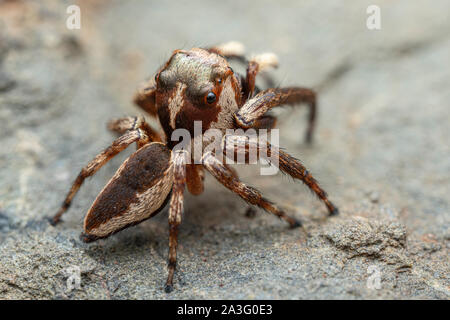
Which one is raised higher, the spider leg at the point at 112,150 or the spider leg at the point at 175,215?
the spider leg at the point at 112,150

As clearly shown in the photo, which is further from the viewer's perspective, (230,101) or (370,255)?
(230,101)

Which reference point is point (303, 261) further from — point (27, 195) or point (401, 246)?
point (27, 195)

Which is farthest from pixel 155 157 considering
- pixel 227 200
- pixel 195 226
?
pixel 227 200

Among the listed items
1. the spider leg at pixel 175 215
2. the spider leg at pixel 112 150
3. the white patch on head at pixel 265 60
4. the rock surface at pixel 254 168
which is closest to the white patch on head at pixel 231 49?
the white patch on head at pixel 265 60

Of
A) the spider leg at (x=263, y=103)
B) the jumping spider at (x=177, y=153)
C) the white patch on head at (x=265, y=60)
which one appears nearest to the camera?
the jumping spider at (x=177, y=153)

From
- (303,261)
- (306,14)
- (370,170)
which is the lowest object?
(303,261)

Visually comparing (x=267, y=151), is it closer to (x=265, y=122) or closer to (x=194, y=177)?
(x=265, y=122)

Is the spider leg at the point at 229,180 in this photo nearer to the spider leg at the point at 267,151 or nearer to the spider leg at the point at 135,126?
the spider leg at the point at 267,151
